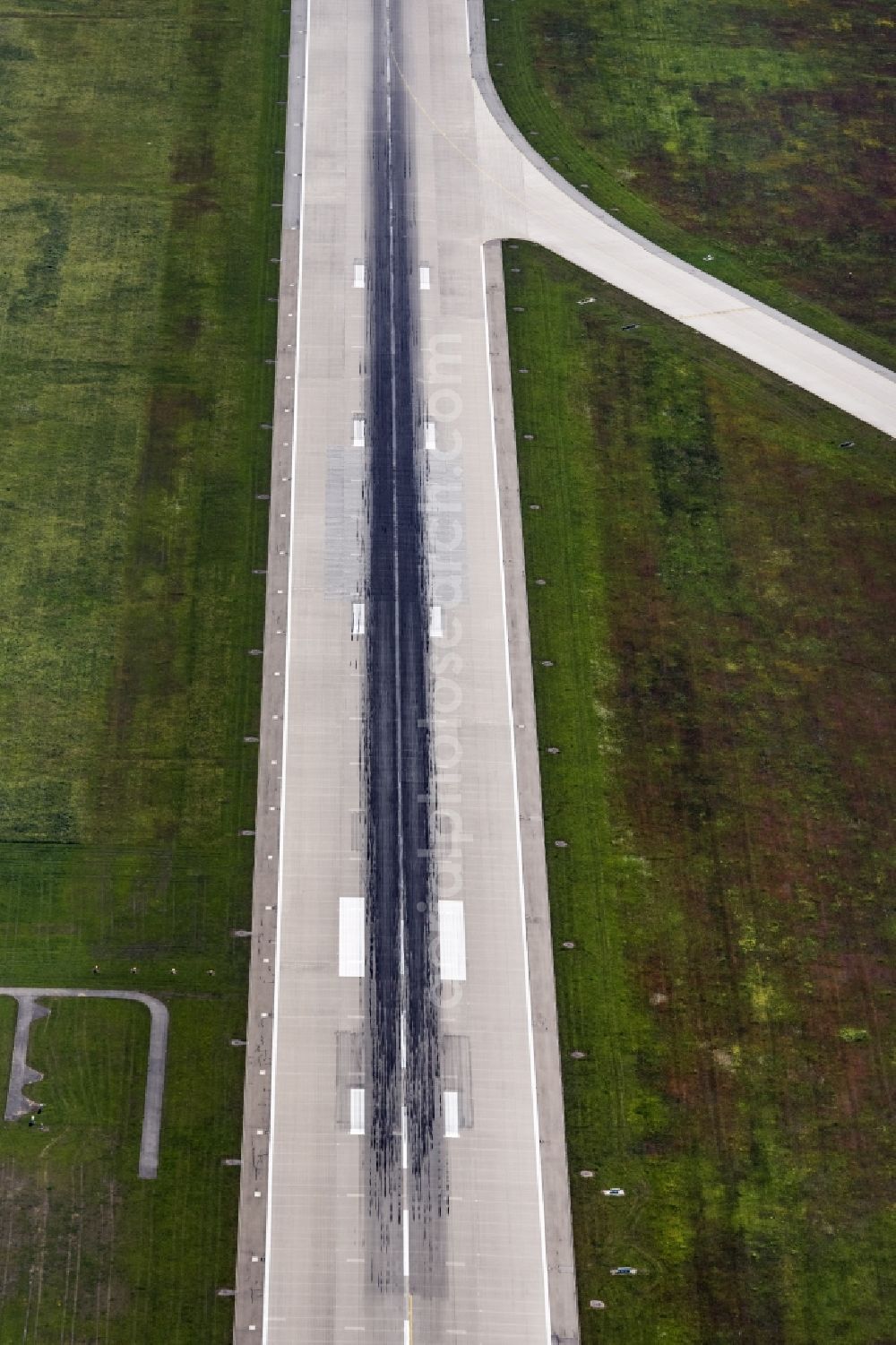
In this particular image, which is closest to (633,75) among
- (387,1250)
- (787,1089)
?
(787,1089)

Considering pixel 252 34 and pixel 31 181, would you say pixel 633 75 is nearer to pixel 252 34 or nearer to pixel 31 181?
pixel 252 34

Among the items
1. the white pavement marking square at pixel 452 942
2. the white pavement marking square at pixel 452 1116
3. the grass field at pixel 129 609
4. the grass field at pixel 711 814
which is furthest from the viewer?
the white pavement marking square at pixel 452 942

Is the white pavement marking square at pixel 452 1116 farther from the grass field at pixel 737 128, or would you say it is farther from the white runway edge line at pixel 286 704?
the grass field at pixel 737 128

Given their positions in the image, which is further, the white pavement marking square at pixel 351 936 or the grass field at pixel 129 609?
the white pavement marking square at pixel 351 936

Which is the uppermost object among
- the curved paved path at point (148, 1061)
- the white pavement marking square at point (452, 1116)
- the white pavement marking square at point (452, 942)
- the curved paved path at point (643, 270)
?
the curved paved path at point (643, 270)

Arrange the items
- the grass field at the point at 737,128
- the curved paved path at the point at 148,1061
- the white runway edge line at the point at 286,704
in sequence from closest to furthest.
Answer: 1. the white runway edge line at the point at 286,704
2. the curved paved path at the point at 148,1061
3. the grass field at the point at 737,128

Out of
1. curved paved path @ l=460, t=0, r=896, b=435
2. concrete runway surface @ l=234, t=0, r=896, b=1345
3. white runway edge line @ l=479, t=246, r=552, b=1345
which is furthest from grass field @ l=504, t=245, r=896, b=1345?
concrete runway surface @ l=234, t=0, r=896, b=1345

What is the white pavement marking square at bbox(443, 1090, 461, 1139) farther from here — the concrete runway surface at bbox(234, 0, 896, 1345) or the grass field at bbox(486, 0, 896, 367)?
the grass field at bbox(486, 0, 896, 367)

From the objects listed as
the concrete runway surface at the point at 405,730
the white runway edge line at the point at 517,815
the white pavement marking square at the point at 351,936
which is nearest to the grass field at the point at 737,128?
the concrete runway surface at the point at 405,730
